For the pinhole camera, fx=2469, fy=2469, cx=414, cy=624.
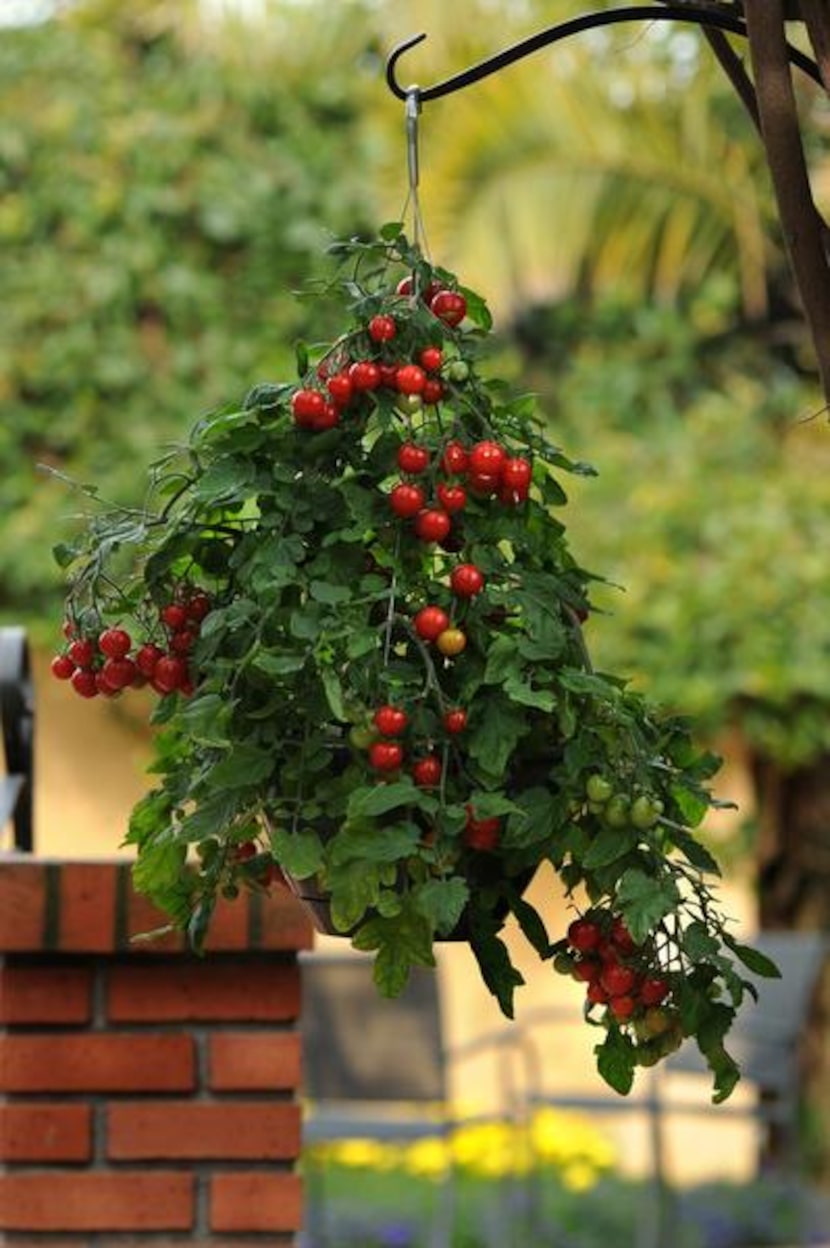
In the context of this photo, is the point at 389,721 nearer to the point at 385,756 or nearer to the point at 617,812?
the point at 385,756

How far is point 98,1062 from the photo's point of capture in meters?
2.59

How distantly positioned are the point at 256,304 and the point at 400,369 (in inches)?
233

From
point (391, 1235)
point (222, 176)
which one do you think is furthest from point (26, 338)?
point (391, 1235)

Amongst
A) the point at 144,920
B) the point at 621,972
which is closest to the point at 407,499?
the point at 621,972

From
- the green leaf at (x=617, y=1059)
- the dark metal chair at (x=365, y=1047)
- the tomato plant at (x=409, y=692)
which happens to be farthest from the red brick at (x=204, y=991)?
the dark metal chair at (x=365, y=1047)

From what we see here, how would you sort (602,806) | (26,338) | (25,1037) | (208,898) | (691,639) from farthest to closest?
(26,338) < (691,639) < (25,1037) < (208,898) < (602,806)

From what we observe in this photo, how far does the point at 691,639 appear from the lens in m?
7.03

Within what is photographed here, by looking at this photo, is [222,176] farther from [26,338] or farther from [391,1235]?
[391,1235]

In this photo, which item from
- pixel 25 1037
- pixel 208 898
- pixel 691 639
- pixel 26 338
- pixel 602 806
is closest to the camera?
pixel 602 806

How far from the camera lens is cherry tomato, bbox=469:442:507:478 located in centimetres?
173

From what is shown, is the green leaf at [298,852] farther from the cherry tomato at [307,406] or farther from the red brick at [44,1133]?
the red brick at [44,1133]

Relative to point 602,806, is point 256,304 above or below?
above

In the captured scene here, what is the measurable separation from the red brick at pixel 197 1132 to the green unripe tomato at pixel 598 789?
1.02 metres

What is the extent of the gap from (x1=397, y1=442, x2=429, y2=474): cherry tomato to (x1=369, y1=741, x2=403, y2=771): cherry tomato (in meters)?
0.20
